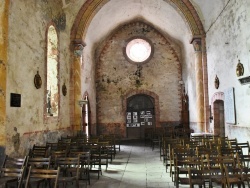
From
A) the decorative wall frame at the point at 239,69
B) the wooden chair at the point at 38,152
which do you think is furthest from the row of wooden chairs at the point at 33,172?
the decorative wall frame at the point at 239,69

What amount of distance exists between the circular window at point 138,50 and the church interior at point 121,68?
0.23 feet

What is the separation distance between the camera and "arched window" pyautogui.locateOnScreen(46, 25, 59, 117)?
11.3 metres

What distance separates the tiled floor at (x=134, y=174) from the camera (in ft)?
23.4

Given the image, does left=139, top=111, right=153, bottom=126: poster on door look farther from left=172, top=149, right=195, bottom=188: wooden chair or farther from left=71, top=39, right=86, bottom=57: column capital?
left=172, top=149, right=195, bottom=188: wooden chair

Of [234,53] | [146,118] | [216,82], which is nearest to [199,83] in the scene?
[216,82]

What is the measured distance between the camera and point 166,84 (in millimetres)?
19125

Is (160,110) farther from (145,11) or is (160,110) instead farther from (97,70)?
(145,11)

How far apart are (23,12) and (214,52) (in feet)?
26.4

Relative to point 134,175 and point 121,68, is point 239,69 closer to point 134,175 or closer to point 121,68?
point 134,175

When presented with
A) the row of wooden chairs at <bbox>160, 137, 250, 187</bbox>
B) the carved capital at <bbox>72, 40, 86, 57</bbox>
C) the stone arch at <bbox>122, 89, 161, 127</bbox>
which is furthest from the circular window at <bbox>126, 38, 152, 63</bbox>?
the row of wooden chairs at <bbox>160, 137, 250, 187</bbox>

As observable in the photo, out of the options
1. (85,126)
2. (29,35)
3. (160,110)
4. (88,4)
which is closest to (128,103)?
(160,110)

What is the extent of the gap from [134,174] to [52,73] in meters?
5.65

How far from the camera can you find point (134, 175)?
8211 mm

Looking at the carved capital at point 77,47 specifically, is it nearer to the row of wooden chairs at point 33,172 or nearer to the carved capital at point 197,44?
the carved capital at point 197,44
